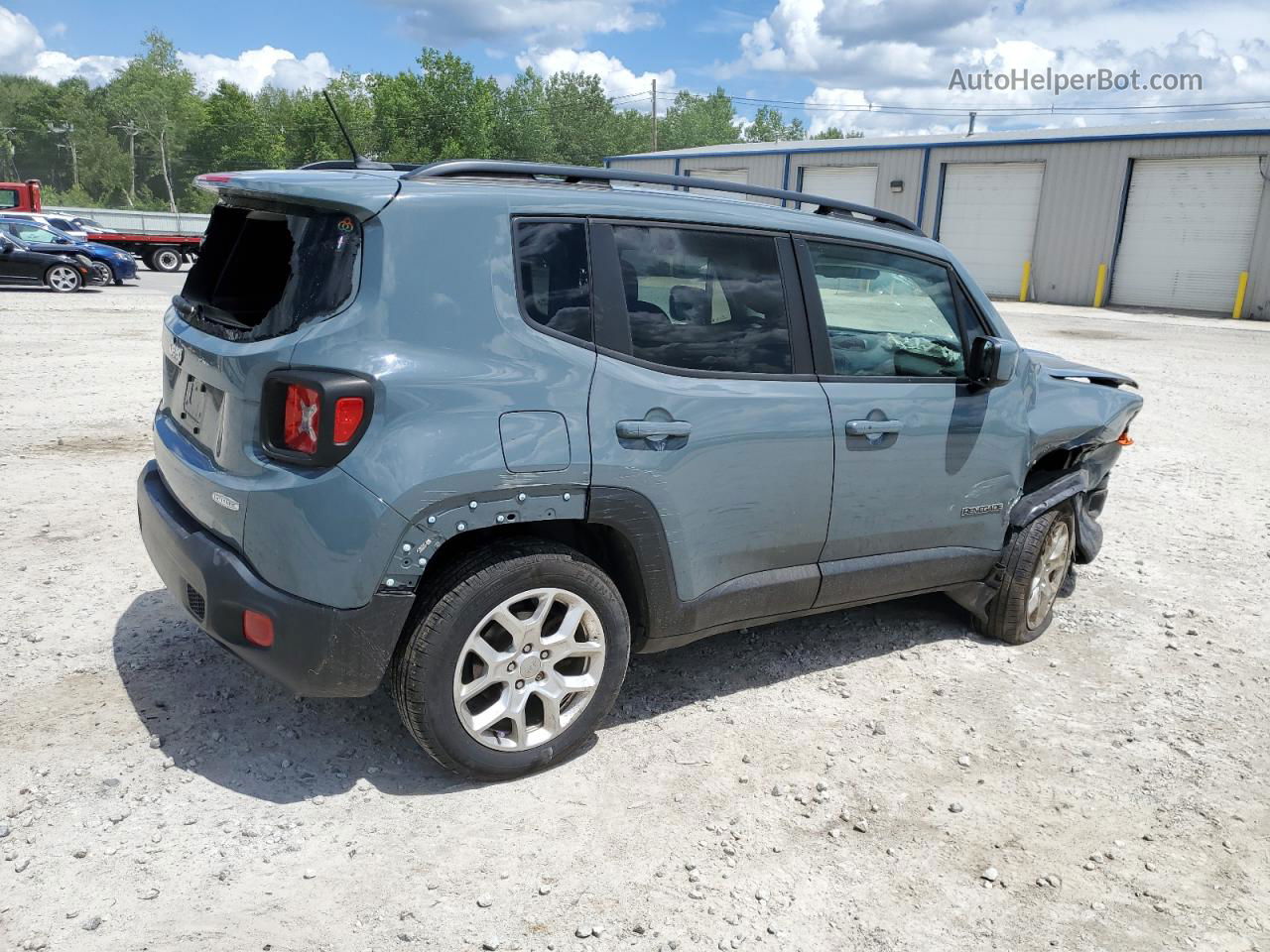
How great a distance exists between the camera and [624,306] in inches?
129

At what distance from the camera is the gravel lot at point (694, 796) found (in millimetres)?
2670

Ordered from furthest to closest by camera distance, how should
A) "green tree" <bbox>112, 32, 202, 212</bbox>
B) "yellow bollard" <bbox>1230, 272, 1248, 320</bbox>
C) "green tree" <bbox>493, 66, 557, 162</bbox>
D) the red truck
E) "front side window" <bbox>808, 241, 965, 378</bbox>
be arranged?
"green tree" <bbox>112, 32, 202, 212</bbox> < "green tree" <bbox>493, 66, 557, 162</bbox> < the red truck < "yellow bollard" <bbox>1230, 272, 1248, 320</bbox> < "front side window" <bbox>808, 241, 965, 378</bbox>

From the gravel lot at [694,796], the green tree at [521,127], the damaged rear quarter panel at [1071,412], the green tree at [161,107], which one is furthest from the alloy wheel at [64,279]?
the green tree at [161,107]

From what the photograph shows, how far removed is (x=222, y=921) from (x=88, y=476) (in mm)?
4823

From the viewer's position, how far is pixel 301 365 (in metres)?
2.80

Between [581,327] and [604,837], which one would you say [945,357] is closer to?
[581,327]

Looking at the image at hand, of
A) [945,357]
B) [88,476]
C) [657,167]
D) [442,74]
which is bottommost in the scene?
[88,476]

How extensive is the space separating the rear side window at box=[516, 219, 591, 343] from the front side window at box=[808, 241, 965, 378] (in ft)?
3.40

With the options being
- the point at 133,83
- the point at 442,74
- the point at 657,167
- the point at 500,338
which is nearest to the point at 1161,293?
the point at 657,167

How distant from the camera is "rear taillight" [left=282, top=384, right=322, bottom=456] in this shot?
109 inches

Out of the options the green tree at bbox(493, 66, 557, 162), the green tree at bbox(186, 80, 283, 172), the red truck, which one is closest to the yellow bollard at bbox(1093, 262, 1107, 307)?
the red truck

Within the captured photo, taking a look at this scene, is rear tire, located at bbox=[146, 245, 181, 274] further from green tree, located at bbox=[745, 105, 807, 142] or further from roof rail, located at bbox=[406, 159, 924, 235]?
green tree, located at bbox=[745, 105, 807, 142]

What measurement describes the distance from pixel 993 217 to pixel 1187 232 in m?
5.74

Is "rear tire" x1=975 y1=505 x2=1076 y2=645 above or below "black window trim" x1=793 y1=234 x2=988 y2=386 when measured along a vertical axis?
below
